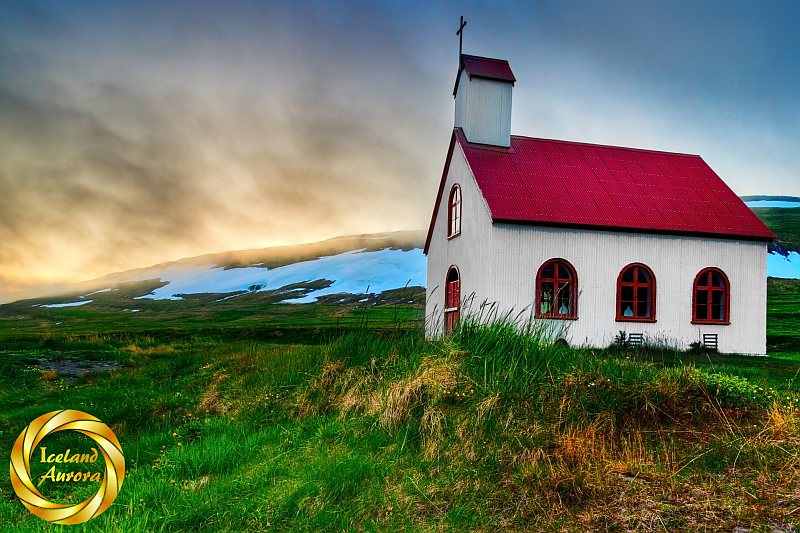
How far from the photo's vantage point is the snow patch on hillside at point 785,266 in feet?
259

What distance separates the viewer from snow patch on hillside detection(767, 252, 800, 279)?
78.8m

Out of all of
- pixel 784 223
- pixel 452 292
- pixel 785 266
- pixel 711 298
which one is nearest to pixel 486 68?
pixel 452 292

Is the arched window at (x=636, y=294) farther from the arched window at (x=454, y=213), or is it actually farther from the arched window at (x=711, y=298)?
the arched window at (x=454, y=213)

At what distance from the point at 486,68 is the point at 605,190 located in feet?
23.5

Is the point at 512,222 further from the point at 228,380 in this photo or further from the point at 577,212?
the point at 228,380

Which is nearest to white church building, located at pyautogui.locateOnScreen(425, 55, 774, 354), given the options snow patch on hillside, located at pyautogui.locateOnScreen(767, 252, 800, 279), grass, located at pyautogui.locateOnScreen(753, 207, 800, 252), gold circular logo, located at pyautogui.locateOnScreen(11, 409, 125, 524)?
gold circular logo, located at pyautogui.locateOnScreen(11, 409, 125, 524)

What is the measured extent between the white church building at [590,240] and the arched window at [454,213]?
0.27ft

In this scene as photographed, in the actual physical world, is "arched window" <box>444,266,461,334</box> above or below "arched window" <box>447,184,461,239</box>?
below

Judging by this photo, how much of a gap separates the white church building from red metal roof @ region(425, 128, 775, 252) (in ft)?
0.20

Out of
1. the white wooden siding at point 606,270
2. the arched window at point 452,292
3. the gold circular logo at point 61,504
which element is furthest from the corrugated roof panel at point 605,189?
the gold circular logo at point 61,504

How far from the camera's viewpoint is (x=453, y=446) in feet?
23.7

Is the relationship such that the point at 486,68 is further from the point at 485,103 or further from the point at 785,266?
the point at 785,266

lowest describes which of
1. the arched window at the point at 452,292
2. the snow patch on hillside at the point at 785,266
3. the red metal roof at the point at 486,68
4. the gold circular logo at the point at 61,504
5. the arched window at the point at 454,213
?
the gold circular logo at the point at 61,504

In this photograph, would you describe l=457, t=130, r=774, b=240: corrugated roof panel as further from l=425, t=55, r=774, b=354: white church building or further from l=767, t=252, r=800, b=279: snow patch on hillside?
l=767, t=252, r=800, b=279: snow patch on hillside
